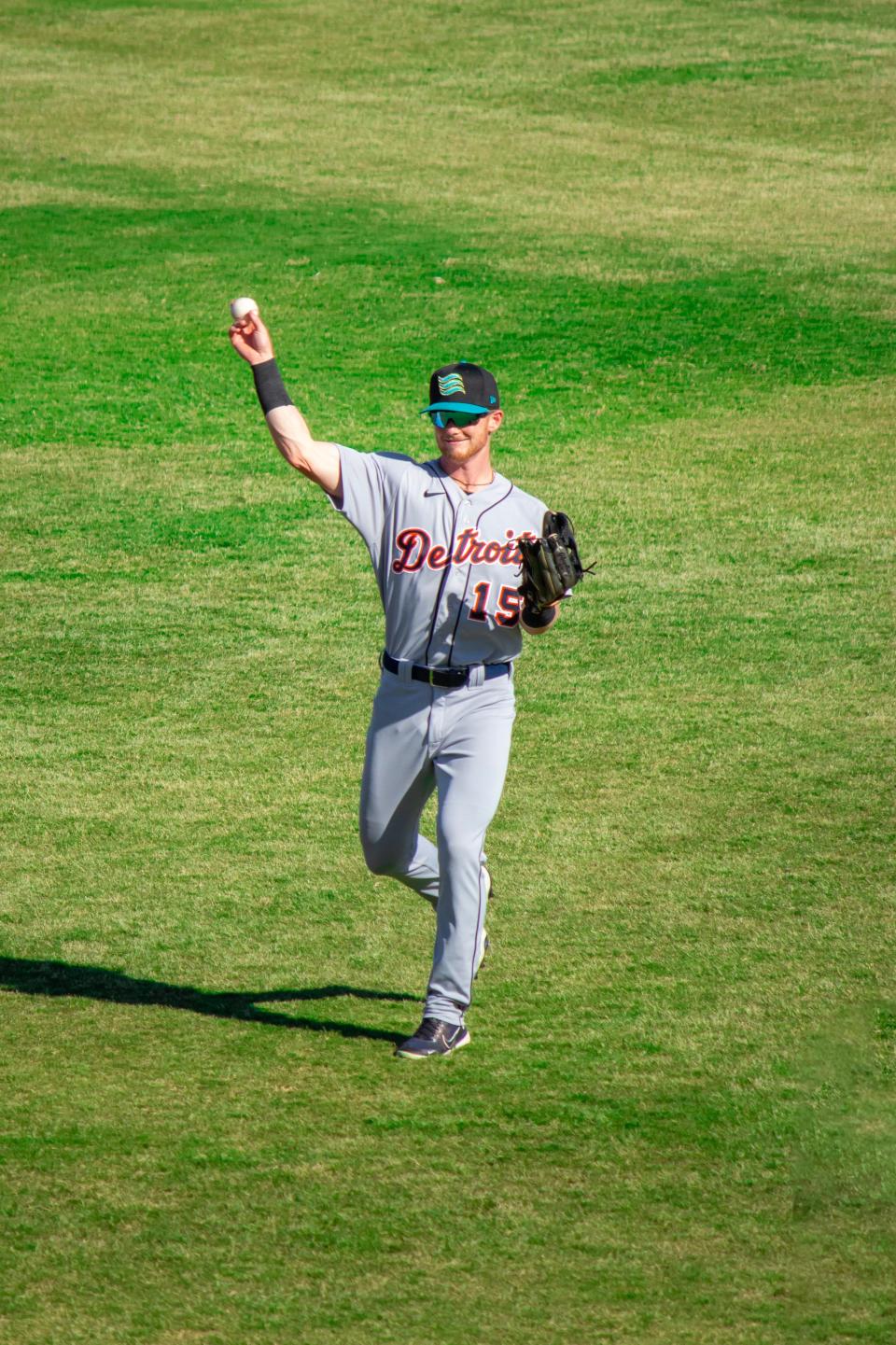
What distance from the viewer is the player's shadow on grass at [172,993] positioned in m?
5.68

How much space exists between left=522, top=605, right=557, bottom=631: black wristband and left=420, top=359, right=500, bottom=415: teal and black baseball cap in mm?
679

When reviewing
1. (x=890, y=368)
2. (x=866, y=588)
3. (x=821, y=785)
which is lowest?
(x=821, y=785)

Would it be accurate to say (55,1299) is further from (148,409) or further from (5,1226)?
(148,409)

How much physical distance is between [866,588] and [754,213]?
37.9 feet

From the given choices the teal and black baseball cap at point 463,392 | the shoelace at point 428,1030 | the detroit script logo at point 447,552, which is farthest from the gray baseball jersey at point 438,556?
the shoelace at point 428,1030

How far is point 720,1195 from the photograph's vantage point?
15.0 feet

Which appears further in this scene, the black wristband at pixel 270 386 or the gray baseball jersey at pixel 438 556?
the black wristband at pixel 270 386

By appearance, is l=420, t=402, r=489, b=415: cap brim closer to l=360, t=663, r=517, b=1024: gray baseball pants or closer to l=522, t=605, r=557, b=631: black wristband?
l=522, t=605, r=557, b=631: black wristband

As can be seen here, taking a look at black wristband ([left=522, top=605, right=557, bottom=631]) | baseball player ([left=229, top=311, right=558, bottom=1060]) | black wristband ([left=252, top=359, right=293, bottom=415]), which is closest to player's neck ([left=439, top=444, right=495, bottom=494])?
baseball player ([left=229, top=311, right=558, bottom=1060])

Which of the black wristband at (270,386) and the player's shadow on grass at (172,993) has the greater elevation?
the black wristband at (270,386)

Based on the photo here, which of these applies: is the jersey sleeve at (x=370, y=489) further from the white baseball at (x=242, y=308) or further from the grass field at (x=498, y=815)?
the grass field at (x=498, y=815)

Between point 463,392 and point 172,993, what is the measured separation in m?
2.32

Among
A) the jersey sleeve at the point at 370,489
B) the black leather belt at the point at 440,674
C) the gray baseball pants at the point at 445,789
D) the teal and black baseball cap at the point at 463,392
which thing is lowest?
the gray baseball pants at the point at 445,789

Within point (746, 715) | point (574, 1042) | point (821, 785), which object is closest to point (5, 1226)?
point (574, 1042)
